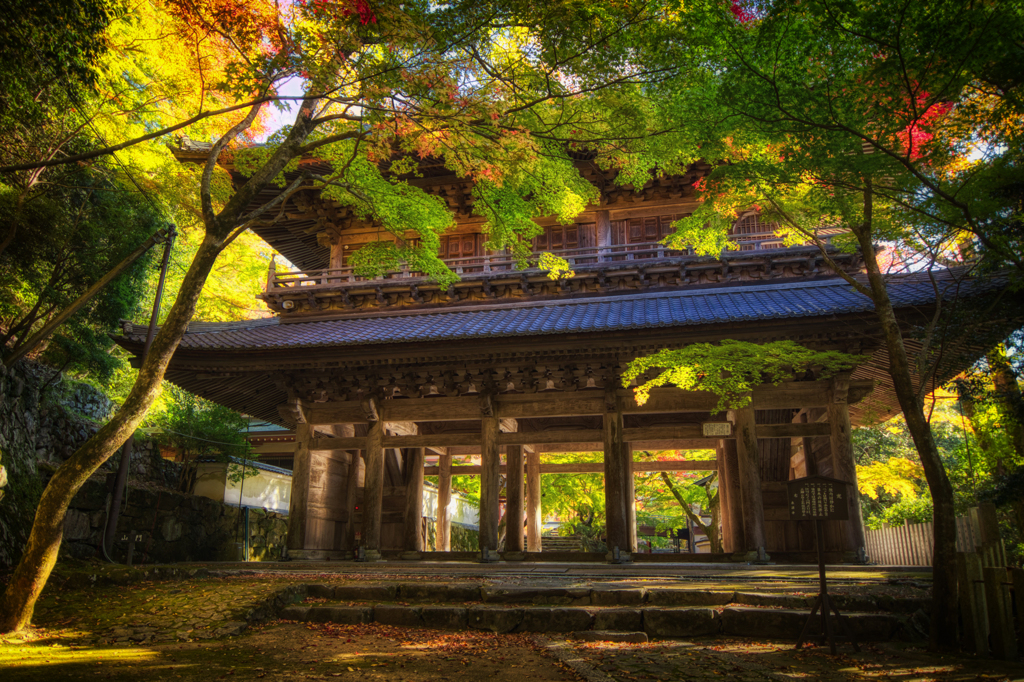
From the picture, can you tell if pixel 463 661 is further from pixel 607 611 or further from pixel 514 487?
pixel 514 487

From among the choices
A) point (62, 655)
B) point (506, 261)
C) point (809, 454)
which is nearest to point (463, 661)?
point (62, 655)

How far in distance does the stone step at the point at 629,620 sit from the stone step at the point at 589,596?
0.82 feet

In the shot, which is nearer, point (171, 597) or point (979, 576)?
point (979, 576)

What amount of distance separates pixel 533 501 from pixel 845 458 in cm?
783

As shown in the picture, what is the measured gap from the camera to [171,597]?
693 centimetres

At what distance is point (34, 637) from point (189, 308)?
11.2ft

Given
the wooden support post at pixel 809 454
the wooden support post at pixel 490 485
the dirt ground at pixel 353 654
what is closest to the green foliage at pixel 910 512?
the wooden support post at pixel 809 454

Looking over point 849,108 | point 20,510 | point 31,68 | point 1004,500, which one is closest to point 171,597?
point 20,510

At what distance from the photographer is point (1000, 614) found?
16.8 ft

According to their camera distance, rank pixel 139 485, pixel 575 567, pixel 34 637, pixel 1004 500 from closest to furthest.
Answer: pixel 34 637, pixel 1004 500, pixel 575 567, pixel 139 485

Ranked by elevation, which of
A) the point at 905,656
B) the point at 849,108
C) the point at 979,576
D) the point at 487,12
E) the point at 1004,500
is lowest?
the point at 905,656

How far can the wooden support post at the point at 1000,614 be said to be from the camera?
16.6ft

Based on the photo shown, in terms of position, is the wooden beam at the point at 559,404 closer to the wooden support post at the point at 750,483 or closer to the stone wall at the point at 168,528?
the wooden support post at the point at 750,483

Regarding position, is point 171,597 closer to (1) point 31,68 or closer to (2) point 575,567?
(2) point 575,567
